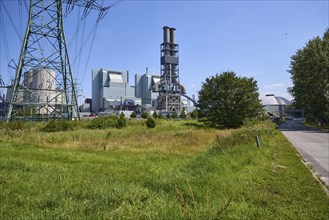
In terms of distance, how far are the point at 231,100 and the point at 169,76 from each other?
7797 centimetres

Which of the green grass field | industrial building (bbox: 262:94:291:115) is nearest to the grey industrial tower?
industrial building (bbox: 262:94:291:115)

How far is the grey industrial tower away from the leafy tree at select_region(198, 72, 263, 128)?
72139mm

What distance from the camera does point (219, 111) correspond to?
3425 cm

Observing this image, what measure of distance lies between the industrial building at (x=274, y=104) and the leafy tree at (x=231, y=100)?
91028 millimetres

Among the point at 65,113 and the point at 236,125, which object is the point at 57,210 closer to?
the point at 236,125

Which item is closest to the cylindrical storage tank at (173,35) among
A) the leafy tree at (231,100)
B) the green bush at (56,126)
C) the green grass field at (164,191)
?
the leafy tree at (231,100)

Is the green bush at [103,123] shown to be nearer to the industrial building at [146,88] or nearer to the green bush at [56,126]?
the green bush at [56,126]

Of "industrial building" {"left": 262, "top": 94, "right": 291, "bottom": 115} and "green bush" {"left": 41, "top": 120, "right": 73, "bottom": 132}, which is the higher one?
"industrial building" {"left": 262, "top": 94, "right": 291, "bottom": 115}

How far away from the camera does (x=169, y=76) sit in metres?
110

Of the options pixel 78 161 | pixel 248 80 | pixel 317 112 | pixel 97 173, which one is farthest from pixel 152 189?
pixel 317 112

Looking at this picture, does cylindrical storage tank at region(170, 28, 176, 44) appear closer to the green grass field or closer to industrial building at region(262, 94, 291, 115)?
industrial building at region(262, 94, 291, 115)

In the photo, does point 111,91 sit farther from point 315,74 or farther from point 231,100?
point 315,74

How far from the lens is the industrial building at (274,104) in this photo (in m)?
122

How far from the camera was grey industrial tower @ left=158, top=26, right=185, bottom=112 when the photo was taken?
353 ft
